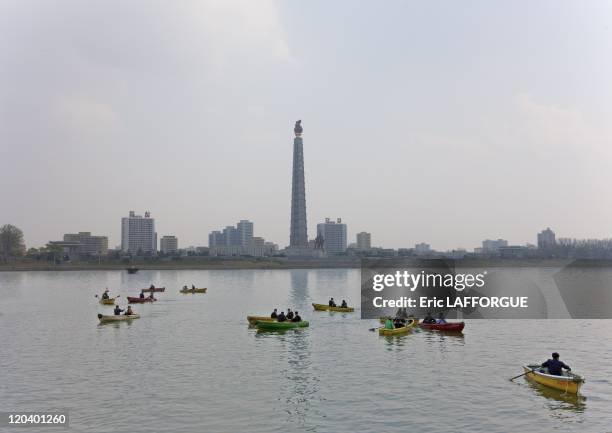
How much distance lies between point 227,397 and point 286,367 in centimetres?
868

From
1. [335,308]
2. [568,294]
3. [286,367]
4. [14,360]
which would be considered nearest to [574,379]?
[286,367]

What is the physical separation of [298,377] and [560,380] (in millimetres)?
14587

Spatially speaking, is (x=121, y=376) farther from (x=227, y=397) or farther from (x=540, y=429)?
(x=540, y=429)

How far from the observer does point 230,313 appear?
73812 mm

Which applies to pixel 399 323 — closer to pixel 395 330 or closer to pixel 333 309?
pixel 395 330

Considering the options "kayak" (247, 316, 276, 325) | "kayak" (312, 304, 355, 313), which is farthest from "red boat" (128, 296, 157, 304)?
"kayak" (247, 316, 276, 325)

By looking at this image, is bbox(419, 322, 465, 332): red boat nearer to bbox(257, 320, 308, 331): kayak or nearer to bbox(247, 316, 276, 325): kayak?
bbox(257, 320, 308, 331): kayak

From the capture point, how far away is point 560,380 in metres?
30.7

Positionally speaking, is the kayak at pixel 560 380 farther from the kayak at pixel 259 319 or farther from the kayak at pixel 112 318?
the kayak at pixel 112 318

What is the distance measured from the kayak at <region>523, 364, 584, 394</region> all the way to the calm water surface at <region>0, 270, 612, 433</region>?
54 centimetres

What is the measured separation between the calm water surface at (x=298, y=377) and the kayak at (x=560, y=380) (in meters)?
0.54

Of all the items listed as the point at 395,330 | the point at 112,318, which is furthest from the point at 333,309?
the point at 112,318

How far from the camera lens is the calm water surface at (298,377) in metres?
26.5

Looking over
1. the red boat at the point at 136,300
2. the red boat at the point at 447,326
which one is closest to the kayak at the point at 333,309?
the red boat at the point at 447,326
